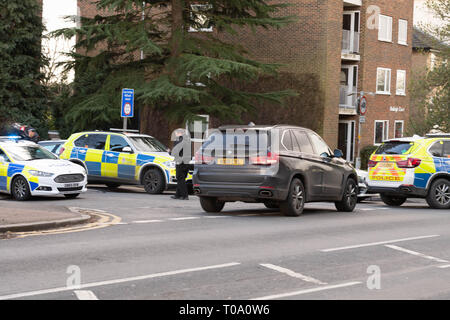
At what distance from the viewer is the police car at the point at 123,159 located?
2125cm

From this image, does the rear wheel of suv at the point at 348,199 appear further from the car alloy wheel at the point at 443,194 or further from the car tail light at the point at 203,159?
the car tail light at the point at 203,159

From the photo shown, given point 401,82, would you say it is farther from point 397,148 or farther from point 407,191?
point 407,191

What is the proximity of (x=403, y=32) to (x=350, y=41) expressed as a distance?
Result: 530 cm

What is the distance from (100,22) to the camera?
30.0m

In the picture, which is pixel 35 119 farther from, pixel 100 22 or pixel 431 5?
pixel 431 5

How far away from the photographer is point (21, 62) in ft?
117

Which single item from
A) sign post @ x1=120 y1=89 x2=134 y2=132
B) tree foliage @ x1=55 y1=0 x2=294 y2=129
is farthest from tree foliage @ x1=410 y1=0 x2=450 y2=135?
sign post @ x1=120 y1=89 x2=134 y2=132

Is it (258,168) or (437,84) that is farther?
(437,84)

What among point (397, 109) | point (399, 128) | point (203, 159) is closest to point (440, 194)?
point (203, 159)

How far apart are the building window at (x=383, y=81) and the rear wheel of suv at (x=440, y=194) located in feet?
80.8

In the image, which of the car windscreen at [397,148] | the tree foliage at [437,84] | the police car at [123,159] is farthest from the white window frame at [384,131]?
the car windscreen at [397,148]

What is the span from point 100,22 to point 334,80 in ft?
43.3

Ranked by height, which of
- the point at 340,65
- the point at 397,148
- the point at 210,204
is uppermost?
the point at 340,65
